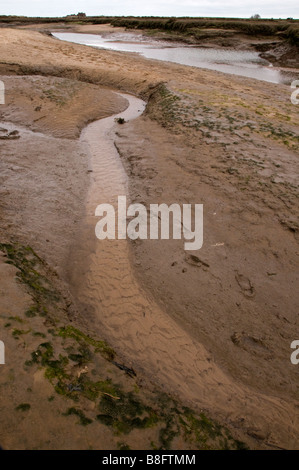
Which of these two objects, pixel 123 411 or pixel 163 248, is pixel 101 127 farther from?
pixel 123 411

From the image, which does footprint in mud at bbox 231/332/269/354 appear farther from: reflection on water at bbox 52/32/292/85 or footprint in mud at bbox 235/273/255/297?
reflection on water at bbox 52/32/292/85

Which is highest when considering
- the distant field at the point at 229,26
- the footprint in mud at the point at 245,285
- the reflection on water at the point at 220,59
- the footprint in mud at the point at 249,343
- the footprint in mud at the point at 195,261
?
the distant field at the point at 229,26

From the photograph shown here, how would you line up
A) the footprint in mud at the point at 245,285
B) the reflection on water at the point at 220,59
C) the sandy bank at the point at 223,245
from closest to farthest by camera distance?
1. the sandy bank at the point at 223,245
2. the footprint in mud at the point at 245,285
3. the reflection on water at the point at 220,59

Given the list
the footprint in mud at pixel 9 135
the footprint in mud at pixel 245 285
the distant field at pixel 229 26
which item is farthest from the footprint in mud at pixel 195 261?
the distant field at pixel 229 26

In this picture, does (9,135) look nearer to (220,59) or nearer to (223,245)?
(223,245)

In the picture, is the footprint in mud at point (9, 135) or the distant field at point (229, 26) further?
the distant field at point (229, 26)

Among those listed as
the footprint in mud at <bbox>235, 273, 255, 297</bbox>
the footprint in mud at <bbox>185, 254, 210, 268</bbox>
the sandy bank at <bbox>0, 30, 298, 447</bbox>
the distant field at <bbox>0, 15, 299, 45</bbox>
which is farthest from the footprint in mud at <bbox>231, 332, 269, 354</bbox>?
the distant field at <bbox>0, 15, 299, 45</bbox>

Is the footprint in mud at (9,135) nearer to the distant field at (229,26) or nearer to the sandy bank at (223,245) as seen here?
the sandy bank at (223,245)
